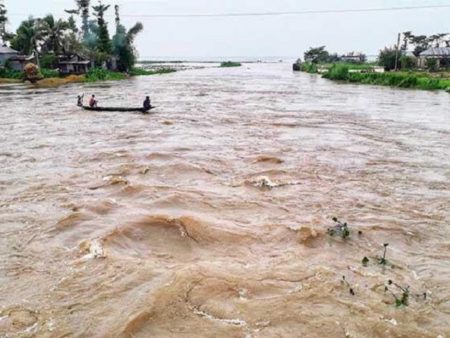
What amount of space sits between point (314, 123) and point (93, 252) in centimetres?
1632

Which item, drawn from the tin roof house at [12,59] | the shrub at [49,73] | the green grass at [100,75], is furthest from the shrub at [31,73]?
the tin roof house at [12,59]

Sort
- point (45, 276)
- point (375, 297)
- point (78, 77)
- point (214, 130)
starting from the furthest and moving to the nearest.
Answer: point (78, 77), point (214, 130), point (45, 276), point (375, 297)

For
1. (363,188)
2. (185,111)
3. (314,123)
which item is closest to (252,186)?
Result: (363,188)

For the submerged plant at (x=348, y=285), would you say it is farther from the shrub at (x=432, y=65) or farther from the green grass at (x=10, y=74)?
the shrub at (x=432, y=65)

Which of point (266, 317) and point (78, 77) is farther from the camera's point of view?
point (78, 77)

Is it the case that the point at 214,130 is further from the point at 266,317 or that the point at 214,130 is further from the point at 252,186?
the point at 266,317

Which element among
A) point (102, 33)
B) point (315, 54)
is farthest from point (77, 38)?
point (315, 54)

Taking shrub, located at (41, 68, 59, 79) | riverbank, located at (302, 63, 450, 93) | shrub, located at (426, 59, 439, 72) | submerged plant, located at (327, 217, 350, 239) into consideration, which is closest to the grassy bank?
riverbank, located at (302, 63, 450, 93)

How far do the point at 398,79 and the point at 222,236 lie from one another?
4203 cm

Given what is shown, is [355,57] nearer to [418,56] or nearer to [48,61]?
[418,56]

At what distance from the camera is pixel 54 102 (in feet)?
105

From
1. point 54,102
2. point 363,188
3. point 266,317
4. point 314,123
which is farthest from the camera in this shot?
point 54,102

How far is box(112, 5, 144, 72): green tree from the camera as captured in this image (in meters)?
66.2

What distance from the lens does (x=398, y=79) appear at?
45344 millimetres
